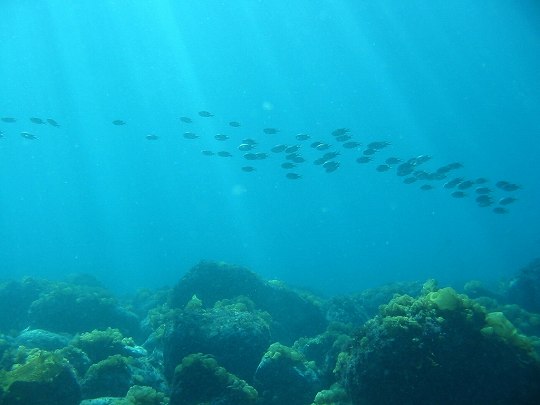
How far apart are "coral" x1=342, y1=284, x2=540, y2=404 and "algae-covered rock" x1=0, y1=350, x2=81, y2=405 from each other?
5.24m

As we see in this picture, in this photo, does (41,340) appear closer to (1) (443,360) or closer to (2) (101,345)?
(2) (101,345)

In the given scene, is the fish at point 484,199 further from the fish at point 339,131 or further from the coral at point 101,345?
the coral at point 101,345

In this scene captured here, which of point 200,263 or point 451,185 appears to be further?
point 451,185

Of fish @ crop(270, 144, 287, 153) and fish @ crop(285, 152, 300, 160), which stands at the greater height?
fish @ crop(270, 144, 287, 153)

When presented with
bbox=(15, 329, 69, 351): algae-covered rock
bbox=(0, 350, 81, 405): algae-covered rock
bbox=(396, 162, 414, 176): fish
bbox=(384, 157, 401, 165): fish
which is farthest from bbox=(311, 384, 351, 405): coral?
bbox=(384, 157, 401, 165): fish

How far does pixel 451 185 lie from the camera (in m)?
20.0

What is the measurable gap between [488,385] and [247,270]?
11200mm

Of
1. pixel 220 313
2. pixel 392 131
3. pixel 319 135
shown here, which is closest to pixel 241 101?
pixel 319 135

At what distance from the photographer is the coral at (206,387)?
738 centimetres

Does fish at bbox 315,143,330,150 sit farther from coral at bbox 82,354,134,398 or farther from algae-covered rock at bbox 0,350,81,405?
algae-covered rock at bbox 0,350,81,405

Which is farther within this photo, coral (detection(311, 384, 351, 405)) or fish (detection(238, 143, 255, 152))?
fish (detection(238, 143, 255, 152))

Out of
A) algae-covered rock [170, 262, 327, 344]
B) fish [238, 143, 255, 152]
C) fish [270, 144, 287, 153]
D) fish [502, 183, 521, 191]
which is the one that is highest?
fish [270, 144, 287, 153]

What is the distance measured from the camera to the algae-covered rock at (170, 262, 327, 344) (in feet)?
50.5

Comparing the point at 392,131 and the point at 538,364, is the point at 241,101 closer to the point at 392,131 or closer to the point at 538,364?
the point at 392,131
